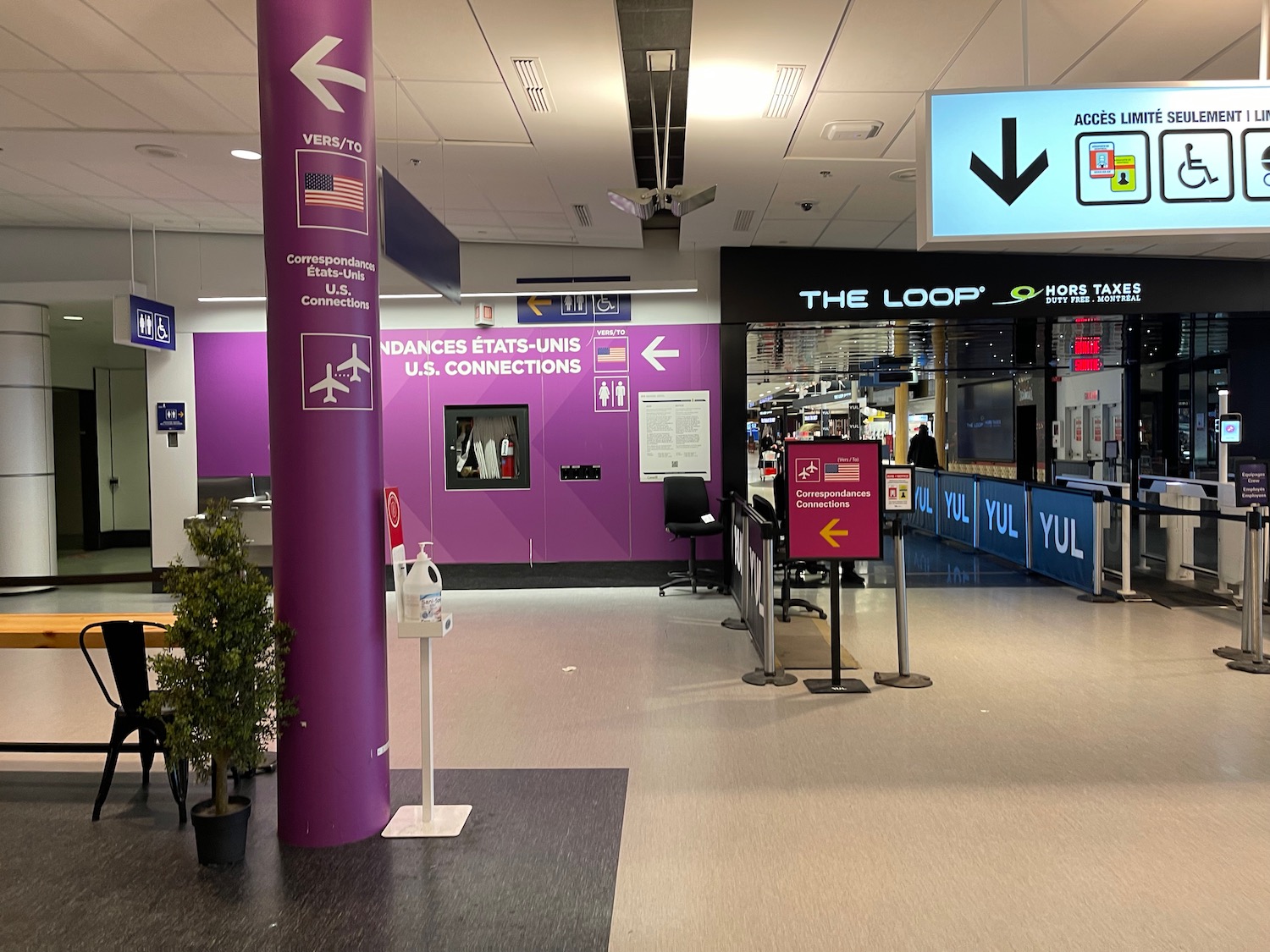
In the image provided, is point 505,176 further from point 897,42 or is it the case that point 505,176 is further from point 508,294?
point 897,42

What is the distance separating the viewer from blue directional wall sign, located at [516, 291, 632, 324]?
9141 mm

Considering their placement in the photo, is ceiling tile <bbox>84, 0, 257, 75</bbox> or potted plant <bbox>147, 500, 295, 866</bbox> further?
ceiling tile <bbox>84, 0, 257, 75</bbox>

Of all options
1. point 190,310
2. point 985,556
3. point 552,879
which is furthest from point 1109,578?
point 190,310

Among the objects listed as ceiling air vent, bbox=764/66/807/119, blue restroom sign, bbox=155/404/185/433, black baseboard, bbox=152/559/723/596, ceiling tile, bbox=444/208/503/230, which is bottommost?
black baseboard, bbox=152/559/723/596

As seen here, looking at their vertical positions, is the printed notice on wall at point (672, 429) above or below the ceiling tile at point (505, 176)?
below

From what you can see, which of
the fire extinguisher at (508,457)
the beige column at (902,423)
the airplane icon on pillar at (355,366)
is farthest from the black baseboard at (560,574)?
the beige column at (902,423)

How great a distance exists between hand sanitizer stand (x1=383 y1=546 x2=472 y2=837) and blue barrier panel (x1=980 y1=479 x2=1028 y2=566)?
742 centimetres

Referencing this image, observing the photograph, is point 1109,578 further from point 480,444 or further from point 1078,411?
point 1078,411

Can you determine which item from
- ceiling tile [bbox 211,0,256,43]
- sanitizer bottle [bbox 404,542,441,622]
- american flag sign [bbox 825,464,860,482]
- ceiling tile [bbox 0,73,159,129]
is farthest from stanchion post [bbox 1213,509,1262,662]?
ceiling tile [bbox 0,73,159,129]

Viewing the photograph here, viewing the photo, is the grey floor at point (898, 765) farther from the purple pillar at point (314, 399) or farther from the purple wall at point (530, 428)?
the purple wall at point (530, 428)

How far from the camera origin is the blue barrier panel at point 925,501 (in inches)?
504

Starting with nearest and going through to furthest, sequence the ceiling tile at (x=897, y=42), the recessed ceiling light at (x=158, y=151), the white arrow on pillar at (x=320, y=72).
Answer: the white arrow on pillar at (x=320, y=72) < the ceiling tile at (x=897, y=42) < the recessed ceiling light at (x=158, y=151)

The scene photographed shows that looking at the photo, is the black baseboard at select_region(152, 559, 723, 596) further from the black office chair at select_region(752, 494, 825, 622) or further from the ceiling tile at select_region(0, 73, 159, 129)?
the ceiling tile at select_region(0, 73, 159, 129)

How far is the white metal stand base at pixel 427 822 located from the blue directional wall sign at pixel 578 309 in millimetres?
6195
